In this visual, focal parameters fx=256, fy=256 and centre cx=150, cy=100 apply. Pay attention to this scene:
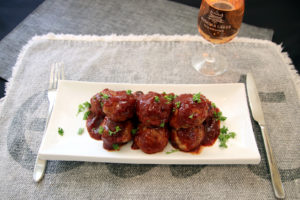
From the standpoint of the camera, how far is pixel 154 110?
1382 mm

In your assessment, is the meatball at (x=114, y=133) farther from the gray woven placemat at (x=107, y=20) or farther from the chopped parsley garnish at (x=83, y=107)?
the gray woven placemat at (x=107, y=20)

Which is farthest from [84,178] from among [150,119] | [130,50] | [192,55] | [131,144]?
[192,55]

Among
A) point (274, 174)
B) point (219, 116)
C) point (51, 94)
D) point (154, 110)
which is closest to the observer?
point (154, 110)

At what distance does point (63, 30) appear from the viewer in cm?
249

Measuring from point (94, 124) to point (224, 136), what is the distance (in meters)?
0.79

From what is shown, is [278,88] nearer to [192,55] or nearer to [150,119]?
[192,55]

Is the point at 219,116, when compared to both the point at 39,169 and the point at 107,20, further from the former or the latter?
the point at 107,20

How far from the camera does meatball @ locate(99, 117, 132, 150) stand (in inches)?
56.3

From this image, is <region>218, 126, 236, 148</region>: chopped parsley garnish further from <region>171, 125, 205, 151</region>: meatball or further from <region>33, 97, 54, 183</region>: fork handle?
<region>33, 97, 54, 183</region>: fork handle

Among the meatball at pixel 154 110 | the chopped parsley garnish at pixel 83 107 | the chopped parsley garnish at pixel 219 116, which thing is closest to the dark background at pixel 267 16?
the chopped parsley garnish at pixel 219 116

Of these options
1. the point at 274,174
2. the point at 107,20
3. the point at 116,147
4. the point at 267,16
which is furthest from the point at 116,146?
the point at 267,16

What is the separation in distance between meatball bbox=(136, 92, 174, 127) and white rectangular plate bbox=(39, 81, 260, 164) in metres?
0.19

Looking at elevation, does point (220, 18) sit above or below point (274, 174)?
above

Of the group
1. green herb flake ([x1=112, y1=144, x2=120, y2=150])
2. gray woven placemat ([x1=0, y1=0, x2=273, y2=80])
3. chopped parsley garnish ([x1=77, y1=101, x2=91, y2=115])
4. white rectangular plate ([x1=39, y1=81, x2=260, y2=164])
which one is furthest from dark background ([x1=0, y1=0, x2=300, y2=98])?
green herb flake ([x1=112, y1=144, x2=120, y2=150])
